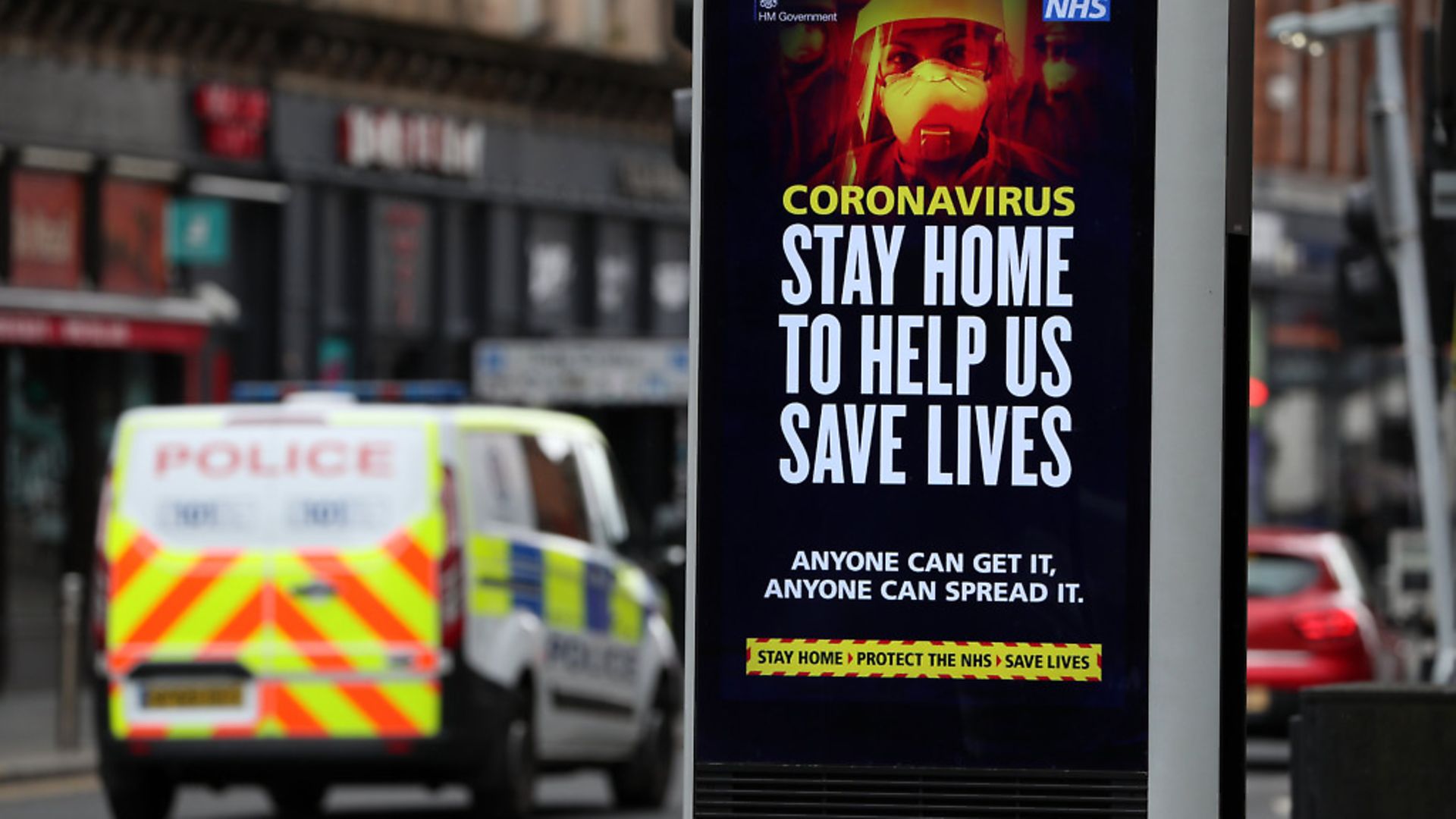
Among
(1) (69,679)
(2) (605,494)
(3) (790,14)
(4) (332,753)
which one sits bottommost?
(1) (69,679)

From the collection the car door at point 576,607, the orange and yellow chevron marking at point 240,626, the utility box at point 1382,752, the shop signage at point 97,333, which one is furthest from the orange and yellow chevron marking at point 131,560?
the shop signage at point 97,333

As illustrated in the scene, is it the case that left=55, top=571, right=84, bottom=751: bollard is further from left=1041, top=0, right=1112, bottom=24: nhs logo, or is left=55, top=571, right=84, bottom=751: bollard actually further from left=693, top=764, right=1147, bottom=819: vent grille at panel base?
left=1041, top=0, right=1112, bottom=24: nhs logo

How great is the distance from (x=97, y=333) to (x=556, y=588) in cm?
1277

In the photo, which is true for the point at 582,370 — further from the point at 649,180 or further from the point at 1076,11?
the point at 1076,11

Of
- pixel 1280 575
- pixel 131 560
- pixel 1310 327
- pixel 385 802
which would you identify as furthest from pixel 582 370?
pixel 1310 327

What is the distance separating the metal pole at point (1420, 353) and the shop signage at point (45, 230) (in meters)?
13.0

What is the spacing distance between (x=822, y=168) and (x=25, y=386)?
2102cm

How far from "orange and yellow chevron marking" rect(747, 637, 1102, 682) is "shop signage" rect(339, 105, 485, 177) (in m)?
25.4

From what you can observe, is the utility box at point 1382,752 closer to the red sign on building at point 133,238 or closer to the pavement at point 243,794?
the pavement at point 243,794

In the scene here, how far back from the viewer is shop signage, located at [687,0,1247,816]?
6898mm

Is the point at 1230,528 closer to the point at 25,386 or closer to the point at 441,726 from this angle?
the point at 441,726

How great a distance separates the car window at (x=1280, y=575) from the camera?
20641 mm

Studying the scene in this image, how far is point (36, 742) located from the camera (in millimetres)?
21984

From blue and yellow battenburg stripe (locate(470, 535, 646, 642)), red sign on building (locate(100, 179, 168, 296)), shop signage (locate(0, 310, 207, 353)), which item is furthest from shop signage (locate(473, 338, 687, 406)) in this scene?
blue and yellow battenburg stripe (locate(470, 535, 646, 642))
